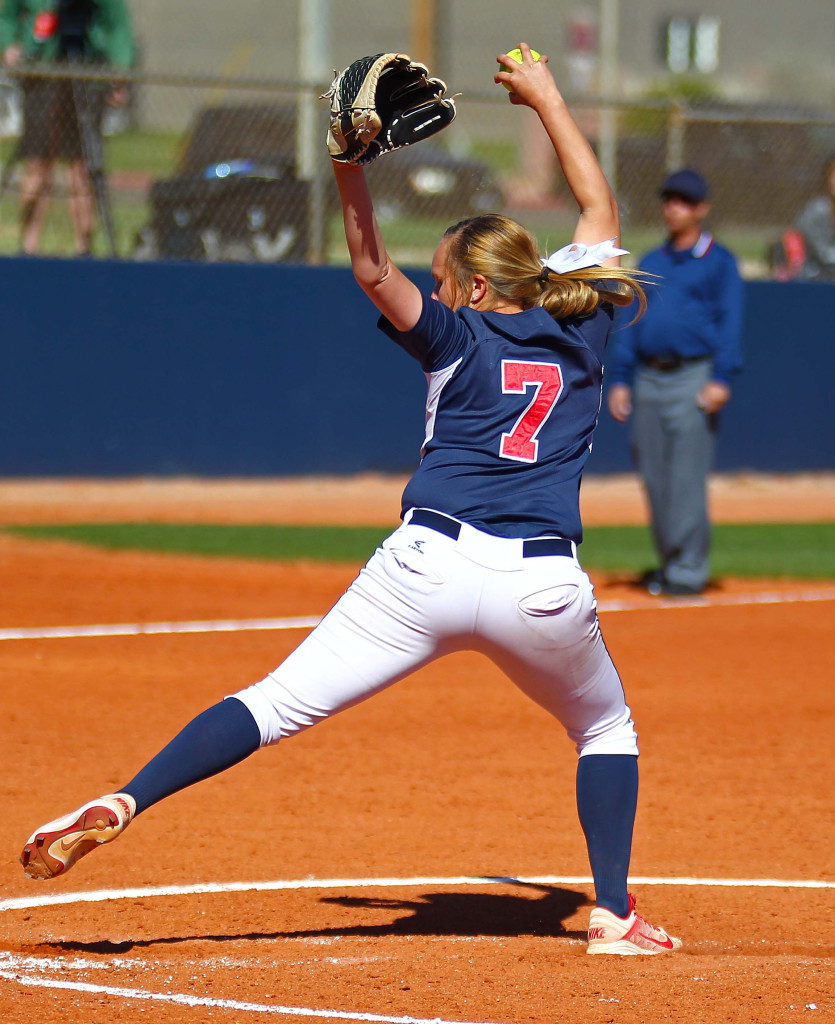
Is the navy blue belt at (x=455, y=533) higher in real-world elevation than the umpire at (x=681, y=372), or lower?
higher

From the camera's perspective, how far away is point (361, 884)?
13.5 ft

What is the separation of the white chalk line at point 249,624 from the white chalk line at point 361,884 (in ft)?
11.4

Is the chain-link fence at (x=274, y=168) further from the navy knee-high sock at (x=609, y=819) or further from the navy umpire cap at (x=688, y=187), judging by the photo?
the navy knee-high sock at (x=609, y=819)

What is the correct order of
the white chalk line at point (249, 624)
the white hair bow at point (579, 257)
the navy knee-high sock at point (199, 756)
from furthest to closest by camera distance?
the white chalk line at point (249, 624), the white hair bow at point (579, 257), the navy knee-high sock at point (199, 756)

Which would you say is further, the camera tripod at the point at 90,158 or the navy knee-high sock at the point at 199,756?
the camera tripod at the point at 90,158

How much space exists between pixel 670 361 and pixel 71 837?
19.5ft

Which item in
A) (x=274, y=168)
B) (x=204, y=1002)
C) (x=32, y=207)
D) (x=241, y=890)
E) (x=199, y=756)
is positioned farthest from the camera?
(x=274, y=168)

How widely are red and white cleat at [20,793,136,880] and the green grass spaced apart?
6624 mm

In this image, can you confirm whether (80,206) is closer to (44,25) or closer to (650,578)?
(44,25)

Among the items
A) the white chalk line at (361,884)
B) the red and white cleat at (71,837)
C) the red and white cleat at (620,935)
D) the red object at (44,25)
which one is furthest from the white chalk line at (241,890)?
the red object at (44,25)

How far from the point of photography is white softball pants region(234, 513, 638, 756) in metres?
3.04

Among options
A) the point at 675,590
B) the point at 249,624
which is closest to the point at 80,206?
the point at 249,624

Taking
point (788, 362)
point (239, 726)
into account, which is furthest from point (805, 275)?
point (239, 726)

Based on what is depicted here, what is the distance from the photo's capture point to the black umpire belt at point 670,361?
823cm
